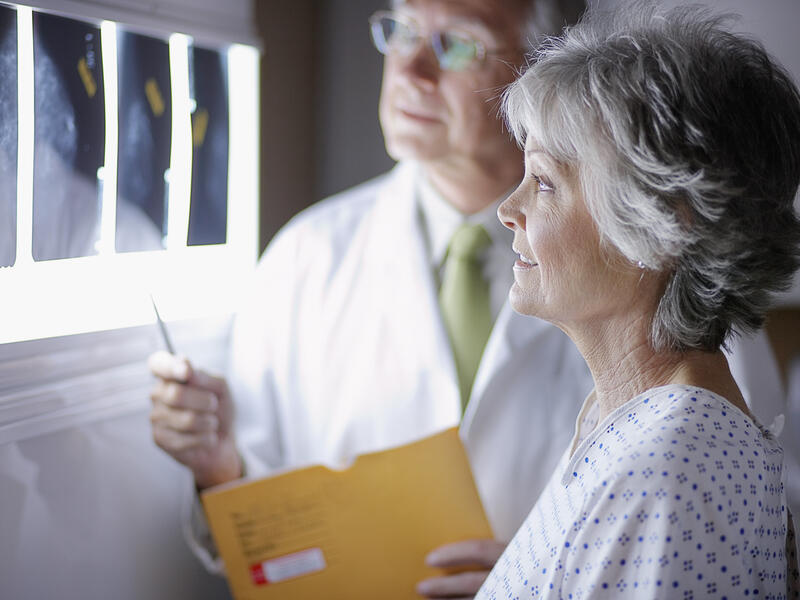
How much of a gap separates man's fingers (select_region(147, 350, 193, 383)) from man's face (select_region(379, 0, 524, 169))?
0.49 m

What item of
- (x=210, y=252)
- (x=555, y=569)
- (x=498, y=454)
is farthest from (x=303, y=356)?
(x=555, y=569)

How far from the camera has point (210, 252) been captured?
1429mm

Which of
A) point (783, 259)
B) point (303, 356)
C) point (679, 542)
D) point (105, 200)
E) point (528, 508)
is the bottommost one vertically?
point (528, 508)

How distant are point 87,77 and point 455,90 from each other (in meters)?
0.57

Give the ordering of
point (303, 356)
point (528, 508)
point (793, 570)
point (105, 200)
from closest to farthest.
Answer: point (793, 570) < point (105, 200) < point (528, 508) < point (303, 356)

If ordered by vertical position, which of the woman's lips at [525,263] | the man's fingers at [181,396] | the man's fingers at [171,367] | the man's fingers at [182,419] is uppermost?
the woman's lips at [525,263]

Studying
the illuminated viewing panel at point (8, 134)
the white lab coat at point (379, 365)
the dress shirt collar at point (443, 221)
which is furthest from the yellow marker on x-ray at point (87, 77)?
the dress shirt collar at point (443, 221)

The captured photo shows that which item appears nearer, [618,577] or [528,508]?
[618,577]

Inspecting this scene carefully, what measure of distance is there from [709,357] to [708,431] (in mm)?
122

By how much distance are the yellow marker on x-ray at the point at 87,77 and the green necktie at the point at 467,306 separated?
618mm

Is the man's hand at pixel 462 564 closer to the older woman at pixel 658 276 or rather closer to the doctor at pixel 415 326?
the doctor at pixel 415 326

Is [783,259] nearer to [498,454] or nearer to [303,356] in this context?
[498,454]

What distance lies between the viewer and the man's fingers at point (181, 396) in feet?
3.79

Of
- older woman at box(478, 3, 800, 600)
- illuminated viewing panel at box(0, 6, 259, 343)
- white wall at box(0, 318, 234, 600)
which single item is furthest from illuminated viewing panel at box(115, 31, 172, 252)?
older woman at box(478, 3, 800, 600)
